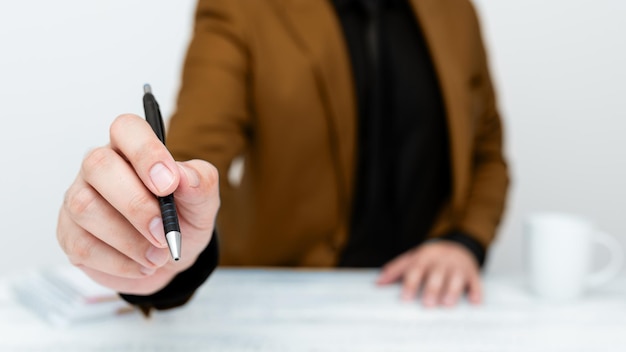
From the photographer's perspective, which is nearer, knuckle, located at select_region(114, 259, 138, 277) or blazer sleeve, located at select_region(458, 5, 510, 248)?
knuckle, located at select_region(114, 259, 138, 277)

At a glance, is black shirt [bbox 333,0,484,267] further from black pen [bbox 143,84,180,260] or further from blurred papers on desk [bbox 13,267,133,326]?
black pen [bbox 143,84,180,260]

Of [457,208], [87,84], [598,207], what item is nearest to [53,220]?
[87,84]

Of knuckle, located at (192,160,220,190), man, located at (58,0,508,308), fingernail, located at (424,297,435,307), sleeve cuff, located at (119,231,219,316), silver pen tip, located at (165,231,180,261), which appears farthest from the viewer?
man, located at (58,0,508,308)

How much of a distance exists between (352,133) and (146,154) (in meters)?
0.66

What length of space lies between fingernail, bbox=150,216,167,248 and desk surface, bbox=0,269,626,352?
0.23m

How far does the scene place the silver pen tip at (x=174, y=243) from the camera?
15.5 inches

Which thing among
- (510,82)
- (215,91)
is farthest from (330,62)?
(510,82)

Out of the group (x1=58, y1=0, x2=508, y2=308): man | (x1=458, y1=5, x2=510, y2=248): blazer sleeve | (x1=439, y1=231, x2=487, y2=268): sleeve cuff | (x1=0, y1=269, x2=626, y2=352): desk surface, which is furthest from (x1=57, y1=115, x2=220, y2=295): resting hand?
(x1=458, y1=5, x2=510, y2=248): blazer sleeve

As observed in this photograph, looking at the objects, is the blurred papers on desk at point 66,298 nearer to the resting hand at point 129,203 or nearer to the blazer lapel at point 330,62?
the resting hand at point 129,203

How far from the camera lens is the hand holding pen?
1.47ft

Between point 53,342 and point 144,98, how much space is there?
Answer: 0.34 metres

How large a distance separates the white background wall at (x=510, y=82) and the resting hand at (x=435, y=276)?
570 millimetres

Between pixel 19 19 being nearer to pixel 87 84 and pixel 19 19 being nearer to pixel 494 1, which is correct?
pixel 87 84

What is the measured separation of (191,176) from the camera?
475 mm
